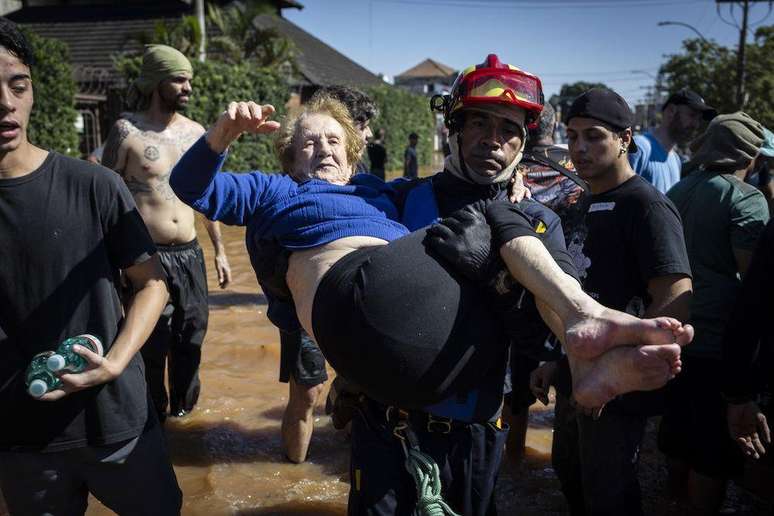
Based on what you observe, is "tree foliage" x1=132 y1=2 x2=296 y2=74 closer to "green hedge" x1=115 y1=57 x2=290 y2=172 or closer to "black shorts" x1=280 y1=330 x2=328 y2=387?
"green hedge" x1=115 y1=57 x2=290 y2=172

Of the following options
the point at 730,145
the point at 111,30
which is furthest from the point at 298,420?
the point at 111,30

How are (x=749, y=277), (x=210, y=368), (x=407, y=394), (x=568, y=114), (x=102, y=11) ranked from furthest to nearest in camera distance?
(x=102, y=11) → (x=210, y=368) → (x=568, y=114) → (x=749, y=277) → (x=407, y=394)

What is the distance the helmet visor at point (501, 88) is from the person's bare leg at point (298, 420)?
2.31 m

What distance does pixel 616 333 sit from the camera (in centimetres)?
166

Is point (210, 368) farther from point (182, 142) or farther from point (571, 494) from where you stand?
point (571, 494)

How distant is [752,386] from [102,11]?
94.4ft

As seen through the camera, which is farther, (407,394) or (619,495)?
(619,495)

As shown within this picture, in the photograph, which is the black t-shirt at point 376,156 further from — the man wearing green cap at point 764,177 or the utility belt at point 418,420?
the utility belt at point 418,420

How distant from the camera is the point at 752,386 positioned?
8.86 ft

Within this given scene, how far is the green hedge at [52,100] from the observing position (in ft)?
39.7

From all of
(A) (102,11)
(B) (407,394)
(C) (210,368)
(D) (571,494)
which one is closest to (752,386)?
(D) (571,494)

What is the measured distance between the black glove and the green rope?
0.62m

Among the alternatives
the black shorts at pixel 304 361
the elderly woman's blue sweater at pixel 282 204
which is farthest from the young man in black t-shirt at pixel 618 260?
the black shorts at pixel 304 361

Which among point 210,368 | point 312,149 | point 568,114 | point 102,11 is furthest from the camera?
point 102,11
